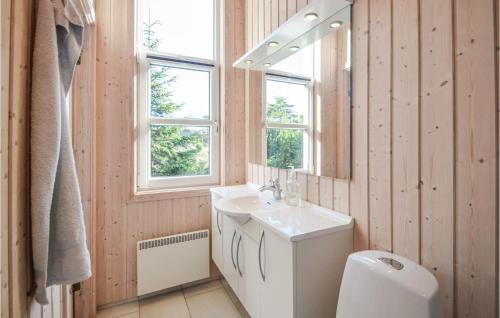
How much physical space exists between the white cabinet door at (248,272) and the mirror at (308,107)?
61cm

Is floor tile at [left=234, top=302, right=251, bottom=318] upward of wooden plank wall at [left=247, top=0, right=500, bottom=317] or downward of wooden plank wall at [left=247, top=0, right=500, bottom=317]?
downward

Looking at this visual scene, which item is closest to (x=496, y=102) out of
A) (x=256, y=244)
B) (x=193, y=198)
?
(x=256, y=244)

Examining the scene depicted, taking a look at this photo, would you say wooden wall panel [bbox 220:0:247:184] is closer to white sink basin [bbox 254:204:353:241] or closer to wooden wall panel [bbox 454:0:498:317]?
white sink basin [bbox 254:204:353:241]

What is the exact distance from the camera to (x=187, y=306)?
193 centimetres

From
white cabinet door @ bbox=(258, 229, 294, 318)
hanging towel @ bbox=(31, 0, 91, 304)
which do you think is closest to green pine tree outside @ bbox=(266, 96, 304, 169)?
white cabinet door @ bbox=(258, 229, 294, 318)

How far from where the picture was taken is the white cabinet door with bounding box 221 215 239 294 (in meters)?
1.67

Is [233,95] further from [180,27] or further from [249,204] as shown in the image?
[249,204]

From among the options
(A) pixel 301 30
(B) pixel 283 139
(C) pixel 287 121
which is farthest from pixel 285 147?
(A) pixel 301 30

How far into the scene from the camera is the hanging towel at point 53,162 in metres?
0.71

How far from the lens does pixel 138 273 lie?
192 cm

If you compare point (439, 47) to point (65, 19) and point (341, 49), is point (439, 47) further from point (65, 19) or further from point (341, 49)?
point (65, 19)

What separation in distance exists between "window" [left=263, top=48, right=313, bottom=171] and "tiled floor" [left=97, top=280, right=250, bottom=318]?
1190mm

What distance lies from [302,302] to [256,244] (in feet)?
1.30

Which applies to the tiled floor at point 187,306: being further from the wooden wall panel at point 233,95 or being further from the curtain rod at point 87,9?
the curtain rod at point 87,9
